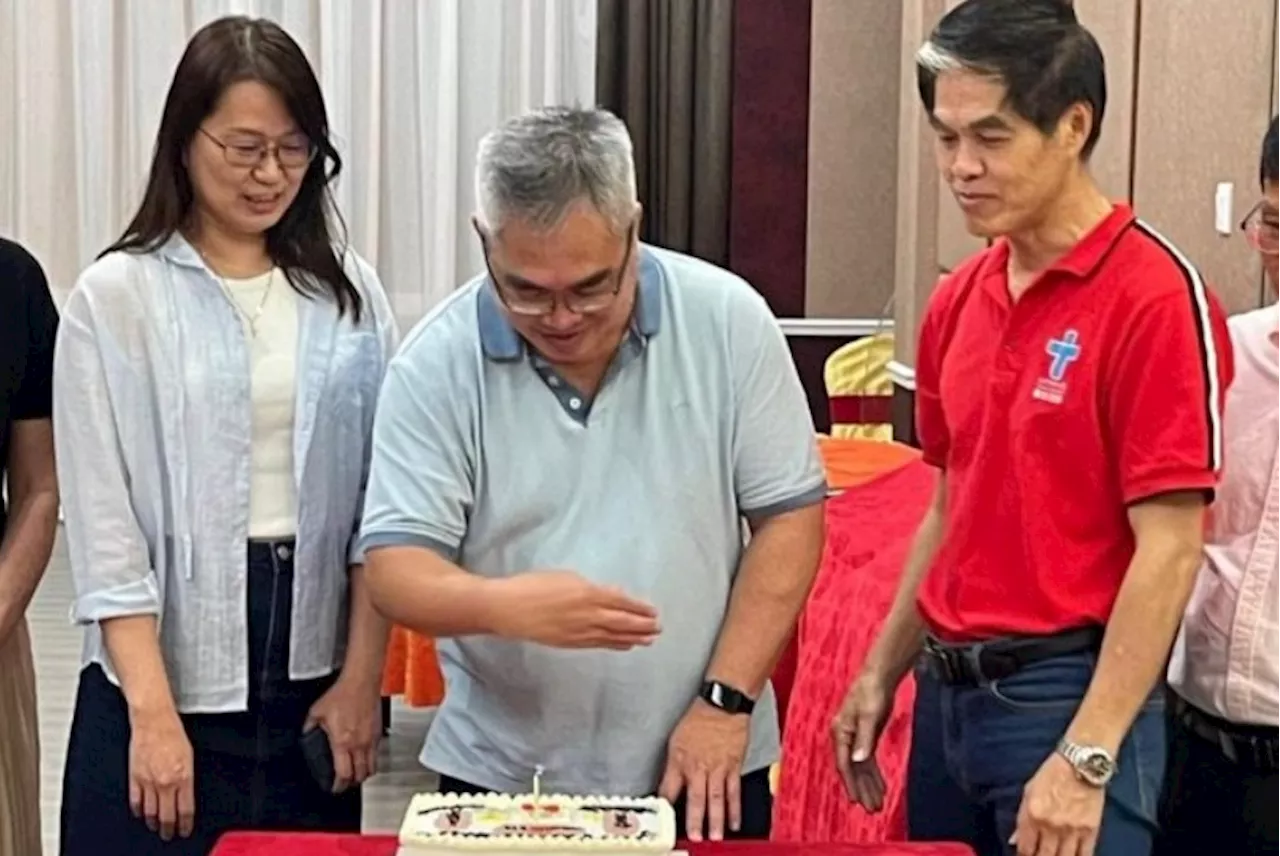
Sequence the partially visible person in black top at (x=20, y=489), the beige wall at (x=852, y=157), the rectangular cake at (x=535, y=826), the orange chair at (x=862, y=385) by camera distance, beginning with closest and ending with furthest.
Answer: the rectangular cake at (x=535, y=826), the partially visible person in black top at (x=20, y=489), the orange chair at (x=862, y=385), the beige wall at (x=852, y=157)

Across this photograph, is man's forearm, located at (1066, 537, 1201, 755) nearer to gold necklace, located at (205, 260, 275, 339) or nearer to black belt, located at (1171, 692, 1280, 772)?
black belt, located at (1171, 692, 1280, 772)

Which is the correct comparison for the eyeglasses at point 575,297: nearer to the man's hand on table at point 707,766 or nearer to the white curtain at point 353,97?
the man's hand on table at point 707,766

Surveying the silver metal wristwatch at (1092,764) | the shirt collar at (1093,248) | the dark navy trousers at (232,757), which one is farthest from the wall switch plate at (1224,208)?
the dark navy trousers at (232,757)

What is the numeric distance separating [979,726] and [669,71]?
4190 millimetres

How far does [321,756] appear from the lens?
205cm

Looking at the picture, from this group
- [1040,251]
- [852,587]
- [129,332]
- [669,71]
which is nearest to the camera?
[1040,251]

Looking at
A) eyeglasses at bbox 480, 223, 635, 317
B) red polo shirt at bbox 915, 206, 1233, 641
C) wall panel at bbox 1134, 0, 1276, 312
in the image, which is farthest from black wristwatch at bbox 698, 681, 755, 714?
wall panel at bbox 1134, 0, 1276, 312

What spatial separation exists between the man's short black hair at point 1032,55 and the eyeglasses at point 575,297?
0.36 meters

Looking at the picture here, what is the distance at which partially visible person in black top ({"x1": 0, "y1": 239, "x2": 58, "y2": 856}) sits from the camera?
212cm

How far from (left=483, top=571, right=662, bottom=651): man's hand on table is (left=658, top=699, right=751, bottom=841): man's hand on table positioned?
0.50 feet

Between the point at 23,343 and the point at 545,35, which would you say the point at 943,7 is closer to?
the point at 545,35

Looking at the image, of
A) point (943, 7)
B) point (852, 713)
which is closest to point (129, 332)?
point (852, 713)

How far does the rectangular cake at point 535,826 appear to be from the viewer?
5.18 feet

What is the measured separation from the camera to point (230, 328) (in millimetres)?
2041
